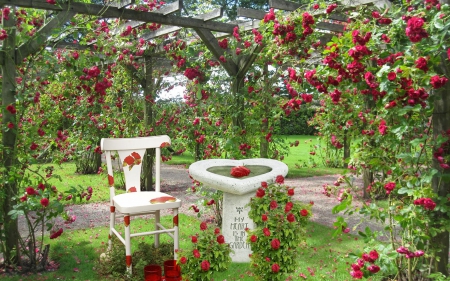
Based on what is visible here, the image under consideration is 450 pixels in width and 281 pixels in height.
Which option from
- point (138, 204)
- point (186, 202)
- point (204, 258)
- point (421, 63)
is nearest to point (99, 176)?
point (186, 202)

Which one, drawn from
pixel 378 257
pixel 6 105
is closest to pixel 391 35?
pixel 378 257

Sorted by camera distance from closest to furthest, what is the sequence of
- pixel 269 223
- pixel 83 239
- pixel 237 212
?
pixel 269 223 → pixel 237 212 → pixel 83 239

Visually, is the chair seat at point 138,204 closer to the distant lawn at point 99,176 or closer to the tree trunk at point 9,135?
the tree trunk at point 9,135

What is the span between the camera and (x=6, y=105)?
3100 millimetres

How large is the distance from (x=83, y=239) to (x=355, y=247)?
2397 mm

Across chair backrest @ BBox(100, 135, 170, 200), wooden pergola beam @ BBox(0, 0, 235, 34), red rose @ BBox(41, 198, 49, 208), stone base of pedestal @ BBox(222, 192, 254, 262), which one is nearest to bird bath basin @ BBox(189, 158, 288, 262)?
stone base of pedestal @ BBox(222, 192, 254, 262)

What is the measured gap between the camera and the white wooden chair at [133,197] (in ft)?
10.1

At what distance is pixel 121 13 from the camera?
4.30 meters

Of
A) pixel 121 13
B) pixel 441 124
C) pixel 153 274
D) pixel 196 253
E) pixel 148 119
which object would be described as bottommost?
pixel 153 274

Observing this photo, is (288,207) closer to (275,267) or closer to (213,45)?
(275,267)

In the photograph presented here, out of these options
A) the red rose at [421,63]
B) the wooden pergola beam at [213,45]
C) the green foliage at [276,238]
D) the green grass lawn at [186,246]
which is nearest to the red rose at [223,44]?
the wooden pergola beam at [213,45]

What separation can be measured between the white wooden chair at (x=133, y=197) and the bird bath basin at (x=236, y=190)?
0.30 metres

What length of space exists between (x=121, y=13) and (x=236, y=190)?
88.5 inches

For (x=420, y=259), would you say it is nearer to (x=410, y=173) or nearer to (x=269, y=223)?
(x=410, y=173)
